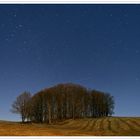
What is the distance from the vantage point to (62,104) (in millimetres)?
19562

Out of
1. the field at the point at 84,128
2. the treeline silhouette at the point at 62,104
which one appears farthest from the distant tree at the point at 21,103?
the field at the point at 84,128

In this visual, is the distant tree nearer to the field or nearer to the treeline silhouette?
the treeline silhouette

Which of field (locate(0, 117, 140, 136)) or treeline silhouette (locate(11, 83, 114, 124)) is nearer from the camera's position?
field (locate(0, 117, 140, 136))

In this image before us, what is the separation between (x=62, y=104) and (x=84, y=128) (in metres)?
0.67

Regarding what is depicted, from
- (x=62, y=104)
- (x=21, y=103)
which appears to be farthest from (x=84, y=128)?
(x=21, y=103)

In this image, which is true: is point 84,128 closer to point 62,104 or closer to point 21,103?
point 62,104

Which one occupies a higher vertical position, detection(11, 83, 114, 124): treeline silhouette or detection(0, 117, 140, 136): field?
detection(11, 83, 114, 124): treeline silhouette

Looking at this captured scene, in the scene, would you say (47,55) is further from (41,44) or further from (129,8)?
(129,8)

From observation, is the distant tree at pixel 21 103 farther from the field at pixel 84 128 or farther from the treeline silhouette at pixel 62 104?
the field at pixel 84 128

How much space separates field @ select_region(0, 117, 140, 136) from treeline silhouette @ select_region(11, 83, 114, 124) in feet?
0.59

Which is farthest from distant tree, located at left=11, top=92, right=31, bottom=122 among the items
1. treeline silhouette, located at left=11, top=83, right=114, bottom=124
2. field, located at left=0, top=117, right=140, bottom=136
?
field, located at left=0, top=117, right=140, bottom=136

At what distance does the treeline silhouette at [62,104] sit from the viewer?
19.3 meters

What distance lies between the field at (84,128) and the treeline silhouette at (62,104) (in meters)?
0.18

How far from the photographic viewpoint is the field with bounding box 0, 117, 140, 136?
63.0 ft
